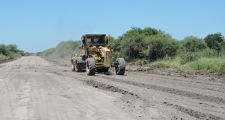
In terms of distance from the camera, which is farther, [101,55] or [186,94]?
[101,55]

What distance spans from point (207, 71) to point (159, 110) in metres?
20.6

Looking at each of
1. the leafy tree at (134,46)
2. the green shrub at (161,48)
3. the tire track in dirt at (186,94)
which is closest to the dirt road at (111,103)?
the tire track in dirt at (186,94)

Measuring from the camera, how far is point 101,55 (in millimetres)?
32625

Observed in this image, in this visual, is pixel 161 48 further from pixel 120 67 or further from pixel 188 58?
pixel 120 67

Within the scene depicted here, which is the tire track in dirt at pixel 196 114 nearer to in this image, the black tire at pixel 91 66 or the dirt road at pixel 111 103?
the dirt road at pixel 111 103

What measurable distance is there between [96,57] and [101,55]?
0.39 m

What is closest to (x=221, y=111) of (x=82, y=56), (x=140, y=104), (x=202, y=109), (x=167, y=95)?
(x=202, y=109)

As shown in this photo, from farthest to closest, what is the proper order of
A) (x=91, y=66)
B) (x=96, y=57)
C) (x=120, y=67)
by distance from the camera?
1. (x=96, y=57)
2. (x=120, y=67)
3. (x=91, y=66)

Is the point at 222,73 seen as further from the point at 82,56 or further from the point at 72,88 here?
the point at 72,88

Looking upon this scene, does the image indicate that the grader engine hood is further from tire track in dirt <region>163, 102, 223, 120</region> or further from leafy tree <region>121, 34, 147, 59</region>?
leafy tree <region>121, 34, 147, 59</region>

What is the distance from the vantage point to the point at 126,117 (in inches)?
503

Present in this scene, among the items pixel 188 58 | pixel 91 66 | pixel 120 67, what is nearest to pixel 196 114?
pixel 91 66

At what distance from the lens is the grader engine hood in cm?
3186

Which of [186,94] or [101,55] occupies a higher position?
[101,55]
